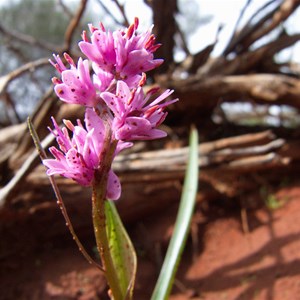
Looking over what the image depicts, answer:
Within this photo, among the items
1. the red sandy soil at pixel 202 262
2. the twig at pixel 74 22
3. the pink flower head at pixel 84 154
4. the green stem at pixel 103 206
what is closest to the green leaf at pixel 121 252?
the green stem at pixel 103 206

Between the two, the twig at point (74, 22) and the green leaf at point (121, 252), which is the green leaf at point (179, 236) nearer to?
the green leaf at point (121, 252)

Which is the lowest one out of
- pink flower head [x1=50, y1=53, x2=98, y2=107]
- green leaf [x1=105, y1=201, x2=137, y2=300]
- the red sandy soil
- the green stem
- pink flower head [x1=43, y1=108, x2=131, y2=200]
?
the red sandy soil

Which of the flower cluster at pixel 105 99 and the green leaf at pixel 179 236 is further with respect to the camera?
the green leaf at pixel 179 236

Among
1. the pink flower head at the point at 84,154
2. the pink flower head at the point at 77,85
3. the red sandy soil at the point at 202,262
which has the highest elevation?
the pink flower head at the point at 77,85

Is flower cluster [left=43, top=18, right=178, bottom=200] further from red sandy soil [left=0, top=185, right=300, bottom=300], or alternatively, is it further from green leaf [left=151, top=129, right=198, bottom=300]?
red sandy soil [left=0, top=185, right=300, bottom=300]

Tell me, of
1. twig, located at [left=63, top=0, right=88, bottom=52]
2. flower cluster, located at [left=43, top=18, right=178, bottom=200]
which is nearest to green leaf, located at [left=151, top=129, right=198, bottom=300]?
flower cluster, located at [left=43, top=18, right=178, bottom=200]

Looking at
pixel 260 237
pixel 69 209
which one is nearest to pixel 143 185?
pixel 69 209

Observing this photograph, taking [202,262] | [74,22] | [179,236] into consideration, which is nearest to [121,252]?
[179,236]

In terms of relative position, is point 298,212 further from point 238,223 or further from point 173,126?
point 173,126
